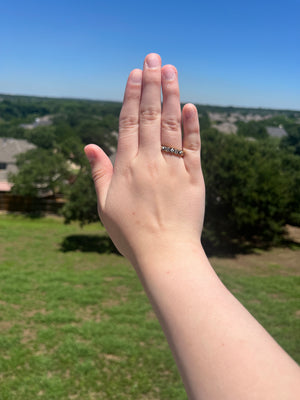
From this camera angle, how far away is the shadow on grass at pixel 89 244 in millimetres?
17794

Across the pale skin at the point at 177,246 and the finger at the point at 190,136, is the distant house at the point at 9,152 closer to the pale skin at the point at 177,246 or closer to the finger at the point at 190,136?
the pale skin at the point at 177,246

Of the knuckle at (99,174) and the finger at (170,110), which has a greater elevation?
the finger at (170,110)

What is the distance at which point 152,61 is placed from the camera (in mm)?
1542

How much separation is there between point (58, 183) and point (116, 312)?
20438mm

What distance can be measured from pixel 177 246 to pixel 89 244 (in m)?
18.2

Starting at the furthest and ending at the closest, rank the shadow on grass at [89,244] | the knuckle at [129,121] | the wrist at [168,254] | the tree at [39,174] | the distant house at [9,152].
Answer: the distant house at [9,152], the tree at [39,174], the shadow on grass at [89,244], the knuckle at [129,121], the wrist at [168,254]

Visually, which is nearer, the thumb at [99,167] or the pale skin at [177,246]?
the pale skin at [177,246]

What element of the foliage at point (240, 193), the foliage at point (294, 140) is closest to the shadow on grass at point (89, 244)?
the foliage at point (240, 193)

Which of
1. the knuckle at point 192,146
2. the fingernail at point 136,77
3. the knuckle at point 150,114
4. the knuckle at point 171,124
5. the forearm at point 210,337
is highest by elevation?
the fingernail at point 136,77

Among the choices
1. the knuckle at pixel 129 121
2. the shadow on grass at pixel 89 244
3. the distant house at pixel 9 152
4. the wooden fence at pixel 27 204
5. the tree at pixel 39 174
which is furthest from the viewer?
the distant house at pixel 9 152

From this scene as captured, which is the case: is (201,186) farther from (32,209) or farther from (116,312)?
(32,209)

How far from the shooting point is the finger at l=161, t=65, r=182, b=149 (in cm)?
154

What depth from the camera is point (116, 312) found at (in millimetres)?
10281

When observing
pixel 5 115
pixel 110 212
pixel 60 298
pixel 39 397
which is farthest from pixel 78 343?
pixel 5 115
